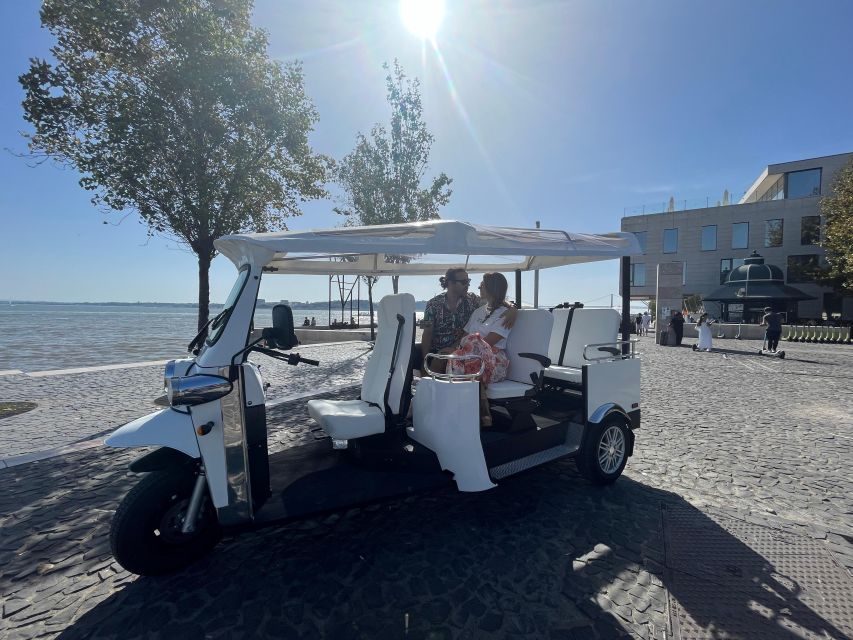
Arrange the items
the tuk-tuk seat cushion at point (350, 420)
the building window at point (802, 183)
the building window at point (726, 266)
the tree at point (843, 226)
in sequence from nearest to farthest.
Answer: the tuk-tuk seat cushion at point (350, 420) < the tree at point (843, 226) < the building window at point (802, 183) < the building window at point (726, 266)

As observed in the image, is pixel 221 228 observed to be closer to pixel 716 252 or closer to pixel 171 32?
pixel 171 32

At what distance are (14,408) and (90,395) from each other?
1.21m

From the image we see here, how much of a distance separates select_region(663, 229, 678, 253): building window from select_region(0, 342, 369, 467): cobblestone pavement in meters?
40.2

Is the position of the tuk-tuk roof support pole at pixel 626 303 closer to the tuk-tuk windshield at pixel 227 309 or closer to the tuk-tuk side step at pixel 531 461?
the tuk-tuk side step at pixel 531 461

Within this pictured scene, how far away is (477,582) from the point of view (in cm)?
284

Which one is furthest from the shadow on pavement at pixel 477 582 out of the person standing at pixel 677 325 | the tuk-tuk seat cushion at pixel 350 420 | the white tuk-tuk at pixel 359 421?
the person standing at pixel 677 325

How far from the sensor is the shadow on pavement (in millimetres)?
2451

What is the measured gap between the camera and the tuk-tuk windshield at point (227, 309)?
2990 millimetres

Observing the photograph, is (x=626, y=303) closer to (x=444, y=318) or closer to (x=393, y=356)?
(x=444, y=318)

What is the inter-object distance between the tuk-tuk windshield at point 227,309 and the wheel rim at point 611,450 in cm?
354

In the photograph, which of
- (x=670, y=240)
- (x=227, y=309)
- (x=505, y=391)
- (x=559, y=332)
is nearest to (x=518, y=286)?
(x=559, y=332)

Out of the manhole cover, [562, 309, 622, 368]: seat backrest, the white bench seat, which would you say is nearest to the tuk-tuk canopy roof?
the white bench seat

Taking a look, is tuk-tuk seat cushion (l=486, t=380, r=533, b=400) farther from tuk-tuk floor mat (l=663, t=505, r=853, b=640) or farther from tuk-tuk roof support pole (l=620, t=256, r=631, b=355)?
tuk-tuk floor mat (l=663, t=505, r=853, b=640)

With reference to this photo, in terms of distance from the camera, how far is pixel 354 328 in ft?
80.2
